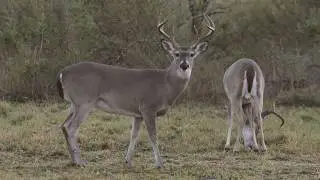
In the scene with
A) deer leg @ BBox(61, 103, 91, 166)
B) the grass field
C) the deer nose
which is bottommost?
the grass field

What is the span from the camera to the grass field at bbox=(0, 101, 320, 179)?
34.7ft

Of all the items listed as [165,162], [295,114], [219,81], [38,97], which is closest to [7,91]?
[38,97]

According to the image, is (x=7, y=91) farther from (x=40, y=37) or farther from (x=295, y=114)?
(x=295, y=114)

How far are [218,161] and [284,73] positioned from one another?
10422 millimetres

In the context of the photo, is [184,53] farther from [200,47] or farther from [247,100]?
[247,100]

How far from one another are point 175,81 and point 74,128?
5.94 feet

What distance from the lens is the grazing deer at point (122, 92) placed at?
11180mm

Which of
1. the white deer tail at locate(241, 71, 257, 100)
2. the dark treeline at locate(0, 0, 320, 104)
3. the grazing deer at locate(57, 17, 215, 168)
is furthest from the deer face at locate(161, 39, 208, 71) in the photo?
the dark treeline at locate(0, 0, 320, 104)

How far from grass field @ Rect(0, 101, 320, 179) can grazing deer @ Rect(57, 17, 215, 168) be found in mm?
602

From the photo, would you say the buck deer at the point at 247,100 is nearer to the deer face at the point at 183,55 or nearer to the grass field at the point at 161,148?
the grass field at the point at 161,148

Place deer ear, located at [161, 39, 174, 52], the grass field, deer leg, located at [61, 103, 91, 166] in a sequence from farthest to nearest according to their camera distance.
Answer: deer ear, located at [161, 39, 174, 52], deer leg, located at [61, 103, 91, 166], the grass field

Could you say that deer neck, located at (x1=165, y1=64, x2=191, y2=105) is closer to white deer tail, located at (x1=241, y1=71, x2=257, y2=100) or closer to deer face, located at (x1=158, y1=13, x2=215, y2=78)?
deer face, located at (x1=158, y1=13, x2=215, y2=78)

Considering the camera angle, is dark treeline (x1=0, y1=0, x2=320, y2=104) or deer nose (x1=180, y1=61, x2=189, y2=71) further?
dark treeline (x1=0, y1=0, x2=320, y2=104)

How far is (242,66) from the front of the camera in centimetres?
1411
